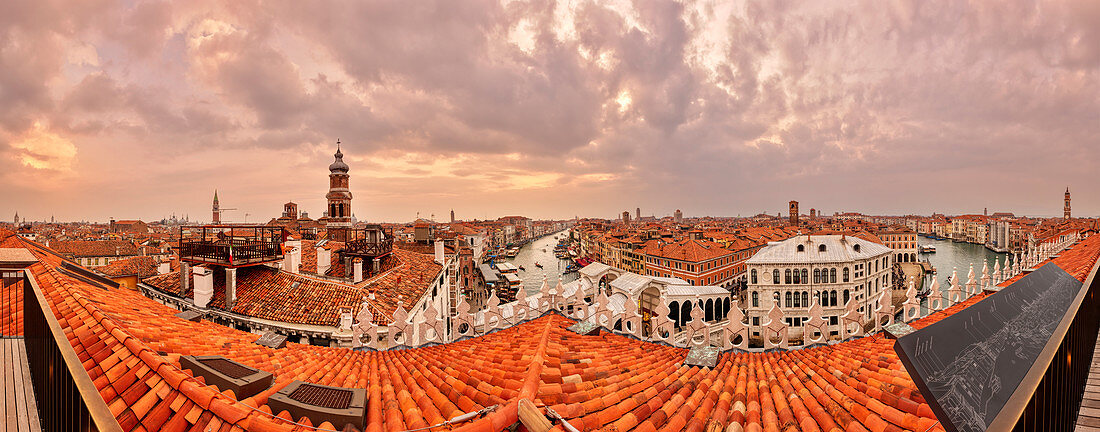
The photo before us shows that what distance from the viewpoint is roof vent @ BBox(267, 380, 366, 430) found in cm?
289

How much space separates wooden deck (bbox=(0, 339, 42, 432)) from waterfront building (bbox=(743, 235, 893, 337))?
3181 cm

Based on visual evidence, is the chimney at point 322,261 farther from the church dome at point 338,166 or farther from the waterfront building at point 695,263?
the waterfront building at point 695,263

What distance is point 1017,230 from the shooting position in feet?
281

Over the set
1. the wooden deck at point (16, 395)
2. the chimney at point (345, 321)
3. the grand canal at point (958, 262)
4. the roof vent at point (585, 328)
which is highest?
the wooden deck at point (16, 395)

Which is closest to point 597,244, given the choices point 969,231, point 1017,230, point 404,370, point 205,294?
point 205,294

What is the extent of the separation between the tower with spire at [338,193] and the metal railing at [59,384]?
1327 inches

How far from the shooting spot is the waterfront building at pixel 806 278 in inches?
1115

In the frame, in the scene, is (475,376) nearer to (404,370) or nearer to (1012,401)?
(404,370)

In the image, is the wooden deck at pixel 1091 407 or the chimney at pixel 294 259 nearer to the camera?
the wooden deck at pixel 1091 407

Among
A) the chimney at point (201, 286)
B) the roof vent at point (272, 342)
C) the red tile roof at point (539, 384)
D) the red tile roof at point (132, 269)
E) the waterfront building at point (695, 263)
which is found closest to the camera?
the red tile roof at point (539, 384)

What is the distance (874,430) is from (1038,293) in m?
2.79

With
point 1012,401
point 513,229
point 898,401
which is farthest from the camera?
point 513,229

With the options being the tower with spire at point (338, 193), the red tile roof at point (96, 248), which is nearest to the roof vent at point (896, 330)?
the tower with spire at point (338, 193)

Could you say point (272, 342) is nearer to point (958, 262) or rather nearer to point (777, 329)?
point (777, 329)
